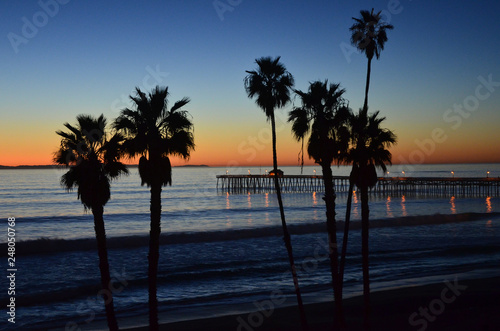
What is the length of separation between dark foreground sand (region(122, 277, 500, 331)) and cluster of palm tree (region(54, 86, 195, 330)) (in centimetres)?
444

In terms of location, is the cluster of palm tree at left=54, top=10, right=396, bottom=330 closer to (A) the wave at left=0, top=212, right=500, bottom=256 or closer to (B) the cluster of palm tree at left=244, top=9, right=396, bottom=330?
(B) the cluster of palm tree at left=244, top=9, right=396, bottom=330

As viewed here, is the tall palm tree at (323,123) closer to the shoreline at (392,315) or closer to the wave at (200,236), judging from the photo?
the shoreline at (392,315)

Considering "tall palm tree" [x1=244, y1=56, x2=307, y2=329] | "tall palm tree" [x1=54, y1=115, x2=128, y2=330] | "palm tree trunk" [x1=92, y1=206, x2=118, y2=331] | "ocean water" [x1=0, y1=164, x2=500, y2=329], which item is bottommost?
"ocean water" [x1=0, y1=164, x2=500, y2=329]

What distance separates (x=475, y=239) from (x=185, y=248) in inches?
942

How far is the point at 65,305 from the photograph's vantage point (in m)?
19.2

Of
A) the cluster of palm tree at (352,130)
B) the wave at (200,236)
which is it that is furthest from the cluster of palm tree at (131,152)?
the wave at (200,236)

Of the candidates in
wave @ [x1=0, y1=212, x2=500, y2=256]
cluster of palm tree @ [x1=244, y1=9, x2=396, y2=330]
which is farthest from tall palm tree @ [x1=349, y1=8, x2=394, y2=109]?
wave @ [x1=0, y1=212, x2=500, y2=256]

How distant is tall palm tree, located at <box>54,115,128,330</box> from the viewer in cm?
1223

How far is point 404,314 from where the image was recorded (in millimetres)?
15969

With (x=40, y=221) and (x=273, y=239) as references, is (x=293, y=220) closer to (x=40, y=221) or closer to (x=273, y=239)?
(x=273, y=239)

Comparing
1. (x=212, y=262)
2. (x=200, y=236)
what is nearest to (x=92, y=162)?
(x=212, y=262)

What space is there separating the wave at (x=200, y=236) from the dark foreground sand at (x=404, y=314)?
71.3 ft

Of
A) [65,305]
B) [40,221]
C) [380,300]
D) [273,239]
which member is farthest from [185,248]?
[40,221]

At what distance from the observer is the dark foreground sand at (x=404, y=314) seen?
48.5 ft
